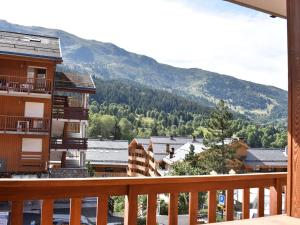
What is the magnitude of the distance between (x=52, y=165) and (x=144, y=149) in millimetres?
12972

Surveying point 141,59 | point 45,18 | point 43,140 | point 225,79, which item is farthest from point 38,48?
point 141,59

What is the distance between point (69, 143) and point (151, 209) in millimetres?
9976

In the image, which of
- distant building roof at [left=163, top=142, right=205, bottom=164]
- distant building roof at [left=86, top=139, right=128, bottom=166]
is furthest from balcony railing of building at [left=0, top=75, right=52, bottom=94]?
distant building roof at [left=163, top=142, right=205, bottom=164]

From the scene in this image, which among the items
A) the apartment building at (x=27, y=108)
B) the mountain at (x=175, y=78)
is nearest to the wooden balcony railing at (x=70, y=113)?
the apartment building at (x=27, y=108)

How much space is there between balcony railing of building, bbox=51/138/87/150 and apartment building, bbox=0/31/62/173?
24cm

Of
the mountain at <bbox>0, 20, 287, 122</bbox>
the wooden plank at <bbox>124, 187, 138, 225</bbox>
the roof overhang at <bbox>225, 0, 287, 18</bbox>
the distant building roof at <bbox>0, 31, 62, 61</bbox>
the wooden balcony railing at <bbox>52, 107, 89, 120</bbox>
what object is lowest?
the wooden plank at <bbox>124, 187, 138, 225</bbox>

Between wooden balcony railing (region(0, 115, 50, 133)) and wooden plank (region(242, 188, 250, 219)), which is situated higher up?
wooden balcony railing (region(0, 115, 50, 133))

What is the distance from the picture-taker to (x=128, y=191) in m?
1.32

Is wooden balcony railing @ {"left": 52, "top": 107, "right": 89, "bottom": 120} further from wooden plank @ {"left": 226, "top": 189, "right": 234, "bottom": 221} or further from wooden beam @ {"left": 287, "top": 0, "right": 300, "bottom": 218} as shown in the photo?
wooden beam @ {"left": 287, "top": 0, "right": 300, "bottom": 218}

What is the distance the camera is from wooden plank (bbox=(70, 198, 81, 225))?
1216 mm

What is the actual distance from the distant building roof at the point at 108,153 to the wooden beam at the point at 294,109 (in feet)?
52.0

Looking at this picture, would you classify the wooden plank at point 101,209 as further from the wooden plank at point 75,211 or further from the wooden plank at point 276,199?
the wooden plank at point 276,199

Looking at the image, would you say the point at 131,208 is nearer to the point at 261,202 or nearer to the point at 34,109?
the point at 261,202

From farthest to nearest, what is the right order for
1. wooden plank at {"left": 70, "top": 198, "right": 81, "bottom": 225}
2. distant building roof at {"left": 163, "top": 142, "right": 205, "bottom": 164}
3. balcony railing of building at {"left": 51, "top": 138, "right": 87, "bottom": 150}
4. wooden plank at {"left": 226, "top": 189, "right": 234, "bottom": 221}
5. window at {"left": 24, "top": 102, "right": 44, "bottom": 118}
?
distant building roof at {"left": 163, "top": 142, "right": 205, "bottom": 164} → balcony railing of building at {"left": 51, "top": 138, "right": 87, "bottom": 150} → window at {"left": 24, "top": 102, "right": 44, "bottom": 118} → wooden plank at {"left": 226, "top": 189, "right": 234, "bottom": 221} → wooden plank at {"left": 70, "top": 198, "right": 81, "bottom": 225}
